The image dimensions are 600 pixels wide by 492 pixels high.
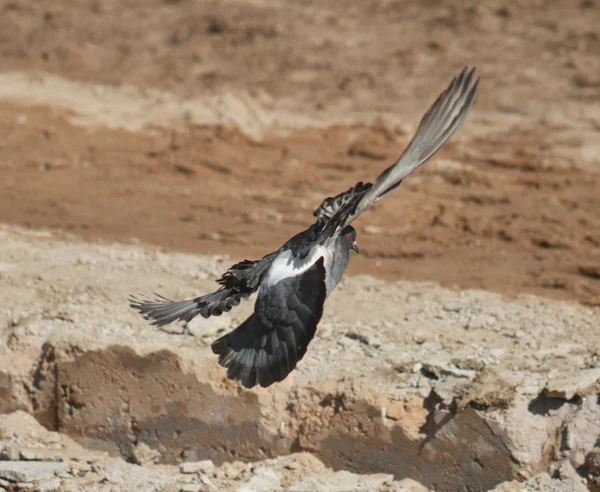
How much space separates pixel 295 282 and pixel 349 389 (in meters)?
1.09

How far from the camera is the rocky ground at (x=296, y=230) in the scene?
559 cm

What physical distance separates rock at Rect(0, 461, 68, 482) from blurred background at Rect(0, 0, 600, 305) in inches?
86.6

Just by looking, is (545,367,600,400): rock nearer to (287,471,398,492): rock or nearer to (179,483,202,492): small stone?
(287,471,398,492): rock

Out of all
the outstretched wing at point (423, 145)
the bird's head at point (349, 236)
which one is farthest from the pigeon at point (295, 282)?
the bird's head at point (349, 236)

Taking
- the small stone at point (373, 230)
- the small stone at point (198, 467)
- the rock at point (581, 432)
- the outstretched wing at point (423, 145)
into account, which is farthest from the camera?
the small stone at point (373, 230)

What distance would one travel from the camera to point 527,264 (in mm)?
7461

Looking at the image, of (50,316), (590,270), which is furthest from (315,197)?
(50,316)

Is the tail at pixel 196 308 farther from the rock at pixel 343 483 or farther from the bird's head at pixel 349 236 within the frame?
the rock at pixel 343 483

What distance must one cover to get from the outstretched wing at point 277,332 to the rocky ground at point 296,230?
95cm

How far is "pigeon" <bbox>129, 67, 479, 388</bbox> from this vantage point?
460 centimetres

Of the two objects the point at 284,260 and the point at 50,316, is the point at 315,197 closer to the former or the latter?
the point at 50,316

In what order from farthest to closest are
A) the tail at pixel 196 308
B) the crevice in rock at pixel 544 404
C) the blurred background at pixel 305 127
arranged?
the blurred background at pixel 305 127
the crevice in rock at pixel 544 404
the tail at pixel 196 308

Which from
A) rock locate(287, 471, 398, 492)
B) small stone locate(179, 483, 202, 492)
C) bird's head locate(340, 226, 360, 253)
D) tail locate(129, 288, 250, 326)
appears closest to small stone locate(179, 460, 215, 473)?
small stone locate(179, 483, 202, 492)

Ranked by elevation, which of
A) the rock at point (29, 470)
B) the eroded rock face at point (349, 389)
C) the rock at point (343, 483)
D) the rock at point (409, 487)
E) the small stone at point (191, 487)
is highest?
the eroded rock face at point (349, 389)
